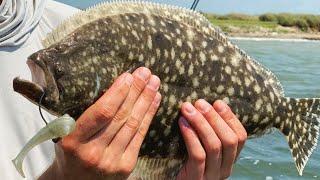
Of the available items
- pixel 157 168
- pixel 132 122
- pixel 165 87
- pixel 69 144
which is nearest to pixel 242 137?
pixel 157 168

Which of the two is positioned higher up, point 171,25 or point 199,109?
point 171,25

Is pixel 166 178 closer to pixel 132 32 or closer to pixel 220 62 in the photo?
pixel 220 62

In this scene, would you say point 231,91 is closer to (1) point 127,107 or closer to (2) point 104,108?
(1) point 127,107

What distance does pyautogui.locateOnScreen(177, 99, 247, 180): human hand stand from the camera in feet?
9.92

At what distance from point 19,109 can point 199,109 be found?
99 cm

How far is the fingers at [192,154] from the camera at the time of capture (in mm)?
3051

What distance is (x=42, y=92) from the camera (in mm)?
2508

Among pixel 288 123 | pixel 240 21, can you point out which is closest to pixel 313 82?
pixel 288 123

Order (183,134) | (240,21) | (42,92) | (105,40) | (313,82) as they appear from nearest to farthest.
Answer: (42,92) → (105,40) → (183,134) → (313,82) → (240,21)

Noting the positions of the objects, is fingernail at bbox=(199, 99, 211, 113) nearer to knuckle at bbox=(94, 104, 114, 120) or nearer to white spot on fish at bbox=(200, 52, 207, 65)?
white spot on fish at bbox=(200, 52, 207, 65)

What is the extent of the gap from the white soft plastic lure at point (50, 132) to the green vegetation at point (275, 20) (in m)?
73.6

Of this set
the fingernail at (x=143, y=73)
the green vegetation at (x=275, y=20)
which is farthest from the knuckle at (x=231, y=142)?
the green vegetation at (x=275, y=20)

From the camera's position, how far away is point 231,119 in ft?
10.3

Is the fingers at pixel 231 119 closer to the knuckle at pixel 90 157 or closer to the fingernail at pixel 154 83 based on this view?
the fingernail at pixel 154 83
